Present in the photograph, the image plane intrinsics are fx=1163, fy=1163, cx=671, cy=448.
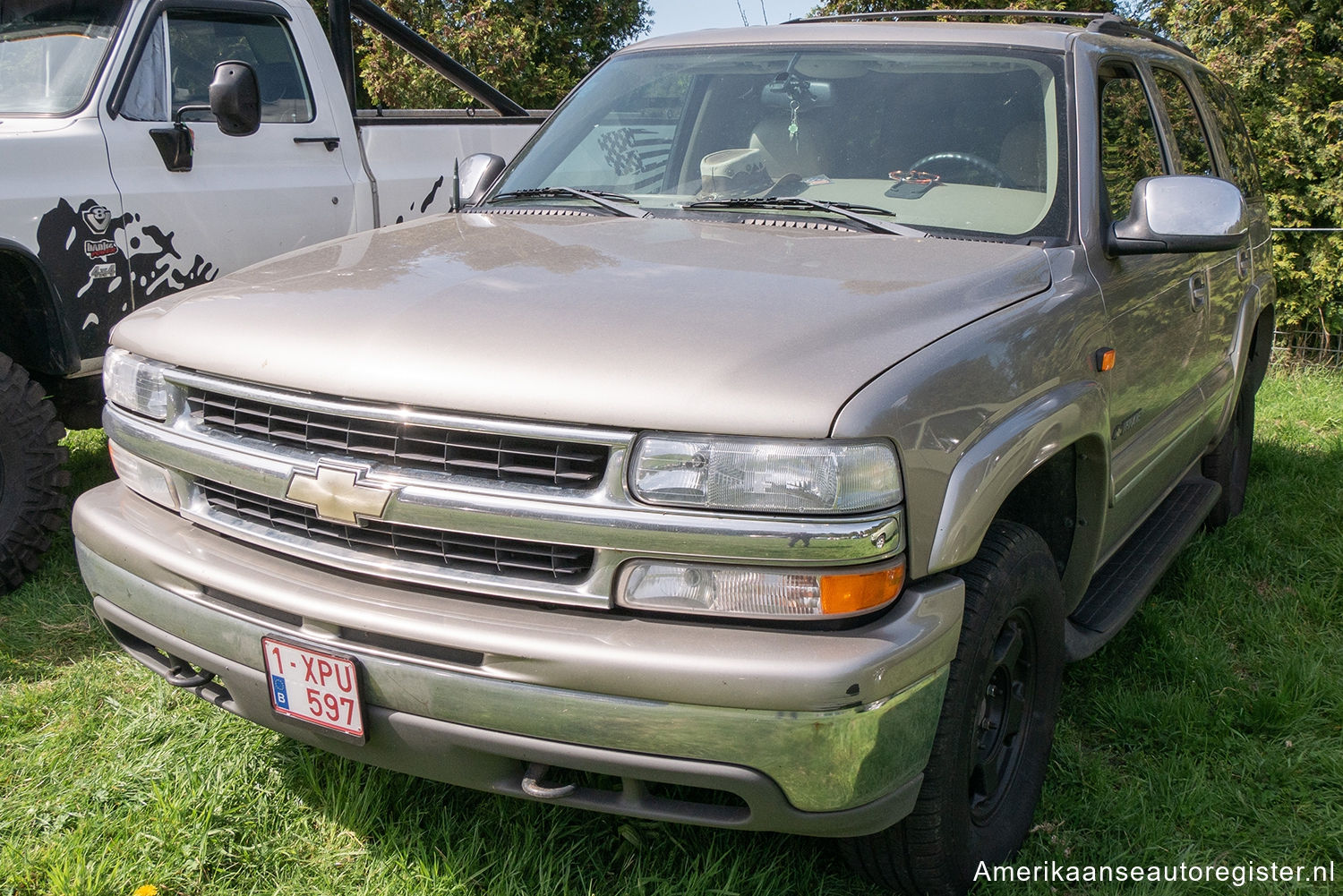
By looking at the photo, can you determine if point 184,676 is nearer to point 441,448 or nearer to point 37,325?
point 441,448

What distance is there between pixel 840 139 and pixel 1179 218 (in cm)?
89

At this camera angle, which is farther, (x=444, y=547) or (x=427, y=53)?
(x=427, y=53)

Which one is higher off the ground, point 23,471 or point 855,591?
point 855,591

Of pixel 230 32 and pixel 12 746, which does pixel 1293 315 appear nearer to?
pixel 230 32

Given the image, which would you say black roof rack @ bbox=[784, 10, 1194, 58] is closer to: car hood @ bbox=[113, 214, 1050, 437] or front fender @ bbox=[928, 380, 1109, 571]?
car hood @ bbox=[113, 214, 1050, 437]

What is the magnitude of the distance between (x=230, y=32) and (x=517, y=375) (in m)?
A: 3.69

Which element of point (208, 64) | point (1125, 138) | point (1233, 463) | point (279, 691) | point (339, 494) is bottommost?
point (1233, 463)

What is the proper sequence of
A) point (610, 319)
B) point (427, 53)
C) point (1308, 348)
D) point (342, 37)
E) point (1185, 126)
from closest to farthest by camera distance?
point (610, 319)
point (1185, 126)
point (342, 37)
point (427, 53)
point (1308, 348)

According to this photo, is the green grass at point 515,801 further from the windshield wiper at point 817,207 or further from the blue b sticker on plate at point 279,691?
the windshield wiper at point 817,207

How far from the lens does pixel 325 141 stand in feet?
17.1

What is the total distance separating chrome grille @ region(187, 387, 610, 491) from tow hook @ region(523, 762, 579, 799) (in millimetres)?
515

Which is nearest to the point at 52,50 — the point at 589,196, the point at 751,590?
the point at 589,196

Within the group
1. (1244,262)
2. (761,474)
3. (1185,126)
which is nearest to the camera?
(761,474)

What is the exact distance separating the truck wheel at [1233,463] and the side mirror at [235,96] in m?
3.97
